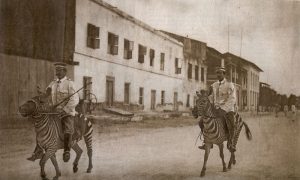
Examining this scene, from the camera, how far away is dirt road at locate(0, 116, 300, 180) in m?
5.44

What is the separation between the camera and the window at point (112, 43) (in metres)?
5.77

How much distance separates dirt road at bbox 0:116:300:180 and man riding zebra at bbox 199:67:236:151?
19cm

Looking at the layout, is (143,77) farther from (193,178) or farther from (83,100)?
(193,178)

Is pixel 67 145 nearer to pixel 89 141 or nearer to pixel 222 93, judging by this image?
pixel 89 141

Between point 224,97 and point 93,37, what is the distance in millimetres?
1625

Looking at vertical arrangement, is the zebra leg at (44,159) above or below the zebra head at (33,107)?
below

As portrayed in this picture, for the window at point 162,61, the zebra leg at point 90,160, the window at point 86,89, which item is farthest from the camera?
the window at point 162,61

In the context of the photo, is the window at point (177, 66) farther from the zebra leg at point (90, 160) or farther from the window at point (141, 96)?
the zebra leg at point (90, 160)

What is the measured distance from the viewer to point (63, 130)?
5.38 meters

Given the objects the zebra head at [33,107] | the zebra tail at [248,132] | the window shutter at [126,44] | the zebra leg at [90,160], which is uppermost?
the window shutter at [126,44]

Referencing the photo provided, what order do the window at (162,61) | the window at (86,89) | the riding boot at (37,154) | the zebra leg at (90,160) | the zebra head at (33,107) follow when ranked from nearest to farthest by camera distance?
the zebra head at (33,107) < the riding boot at (37,154) < the zebra leg at (90,160) < the window at (86,89) < the window at (162,61)

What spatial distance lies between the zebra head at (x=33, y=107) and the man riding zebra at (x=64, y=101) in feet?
0.46

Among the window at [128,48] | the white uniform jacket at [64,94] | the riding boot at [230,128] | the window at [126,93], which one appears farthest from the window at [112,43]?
the riding boot at [230,128]

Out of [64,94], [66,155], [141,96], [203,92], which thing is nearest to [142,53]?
[141,96]
